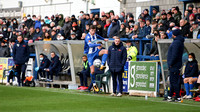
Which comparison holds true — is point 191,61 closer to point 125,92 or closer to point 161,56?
point 161,56

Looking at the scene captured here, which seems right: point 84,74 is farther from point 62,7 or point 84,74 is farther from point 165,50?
point 62,7

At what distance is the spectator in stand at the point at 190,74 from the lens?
624 inches

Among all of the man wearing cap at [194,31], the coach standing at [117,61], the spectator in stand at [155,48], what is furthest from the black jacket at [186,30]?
the coach standing at [117,61]

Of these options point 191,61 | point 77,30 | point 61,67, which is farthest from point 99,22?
point 191,61

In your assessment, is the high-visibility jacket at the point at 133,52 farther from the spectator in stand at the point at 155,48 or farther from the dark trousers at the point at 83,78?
the dark trousers at the point at 83,78

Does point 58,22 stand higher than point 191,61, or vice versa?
point 58,22

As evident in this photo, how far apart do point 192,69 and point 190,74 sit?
0.20 m

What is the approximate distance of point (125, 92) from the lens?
1758 cm

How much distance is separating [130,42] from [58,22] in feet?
35.0

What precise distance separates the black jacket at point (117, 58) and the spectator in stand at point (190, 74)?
90.3 inches

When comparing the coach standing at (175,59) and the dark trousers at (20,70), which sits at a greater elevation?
the coach standing at (175,59)

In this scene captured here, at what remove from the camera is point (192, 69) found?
15906mm

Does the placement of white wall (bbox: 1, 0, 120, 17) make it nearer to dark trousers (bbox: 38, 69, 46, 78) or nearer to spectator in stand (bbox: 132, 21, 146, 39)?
dark trousers (bbox: 38, 69, 46, 78)

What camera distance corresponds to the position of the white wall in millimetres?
31166
